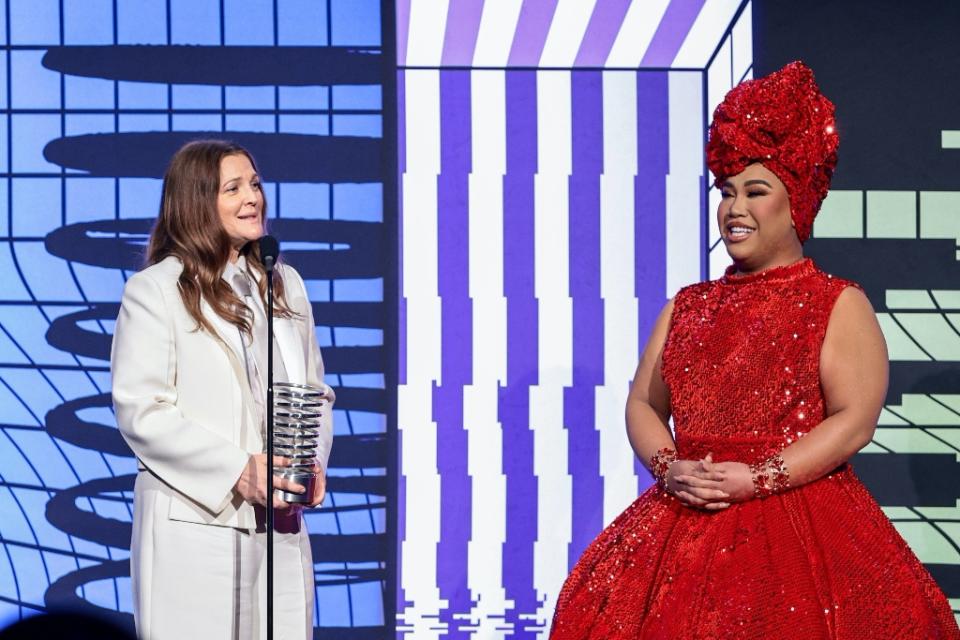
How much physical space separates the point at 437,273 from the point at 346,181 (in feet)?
1.47

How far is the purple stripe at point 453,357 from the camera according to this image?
4070mm

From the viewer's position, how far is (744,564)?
218 cm

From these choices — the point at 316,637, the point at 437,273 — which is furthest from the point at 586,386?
the point at 316,637

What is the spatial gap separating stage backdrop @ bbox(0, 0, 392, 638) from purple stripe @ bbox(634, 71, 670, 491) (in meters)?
0.91

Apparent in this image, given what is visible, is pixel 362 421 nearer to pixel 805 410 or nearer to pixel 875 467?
pixel 875 467

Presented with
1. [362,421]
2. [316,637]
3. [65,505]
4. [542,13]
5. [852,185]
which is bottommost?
[316,637]

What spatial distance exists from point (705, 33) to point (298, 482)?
2.41 m

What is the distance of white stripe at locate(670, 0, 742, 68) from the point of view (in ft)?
13.2

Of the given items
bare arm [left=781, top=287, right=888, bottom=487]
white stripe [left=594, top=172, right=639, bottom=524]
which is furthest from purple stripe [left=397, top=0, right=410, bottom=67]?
bare arm [left=781, top=287, right=888, bottom=487]

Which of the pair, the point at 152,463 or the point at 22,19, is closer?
the point at 152,463

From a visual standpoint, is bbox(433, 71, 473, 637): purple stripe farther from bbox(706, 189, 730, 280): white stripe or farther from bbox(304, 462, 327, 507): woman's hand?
bbox(304, 462, 327, 507): woman's hand

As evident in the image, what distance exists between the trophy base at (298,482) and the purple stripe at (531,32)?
209 cm

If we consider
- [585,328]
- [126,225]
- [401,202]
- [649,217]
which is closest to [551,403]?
[585,328]

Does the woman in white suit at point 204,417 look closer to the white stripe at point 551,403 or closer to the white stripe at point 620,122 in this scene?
the white stripe at point 551,403
